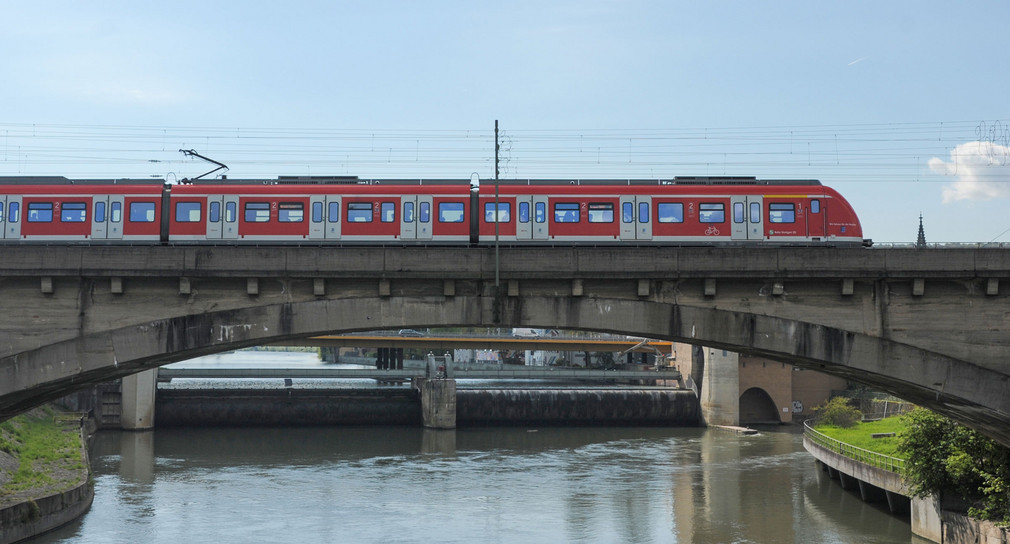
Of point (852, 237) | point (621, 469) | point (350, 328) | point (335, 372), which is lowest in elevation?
point (621, 469)

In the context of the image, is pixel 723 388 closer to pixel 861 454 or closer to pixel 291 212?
pixel 861 454

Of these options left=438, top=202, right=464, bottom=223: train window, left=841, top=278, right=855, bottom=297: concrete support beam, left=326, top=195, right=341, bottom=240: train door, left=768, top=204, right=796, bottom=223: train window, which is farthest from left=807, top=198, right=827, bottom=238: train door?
left=326, top=195, right=341, bottom=240: train door

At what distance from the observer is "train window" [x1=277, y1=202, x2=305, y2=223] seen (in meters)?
33.5

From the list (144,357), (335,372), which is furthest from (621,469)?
(144,357)

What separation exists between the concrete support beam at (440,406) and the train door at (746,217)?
39592mm

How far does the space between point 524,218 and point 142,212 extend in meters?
14.4

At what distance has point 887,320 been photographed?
24797mm

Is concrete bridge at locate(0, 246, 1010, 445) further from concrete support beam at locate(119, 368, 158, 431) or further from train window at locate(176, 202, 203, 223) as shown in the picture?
concrete support beam at locate(119, 368, 158, 431)

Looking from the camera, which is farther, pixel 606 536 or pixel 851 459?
pixel 851 459

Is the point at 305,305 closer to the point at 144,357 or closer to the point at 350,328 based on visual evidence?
the point at 350,328

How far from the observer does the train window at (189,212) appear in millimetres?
33438

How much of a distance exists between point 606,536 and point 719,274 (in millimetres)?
15155

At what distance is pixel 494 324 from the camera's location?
24.6 metres

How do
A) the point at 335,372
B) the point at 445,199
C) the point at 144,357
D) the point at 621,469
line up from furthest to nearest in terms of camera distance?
the point at 335,372 → the point at 621,469 → the point at 445,199 → the point at 144,357
